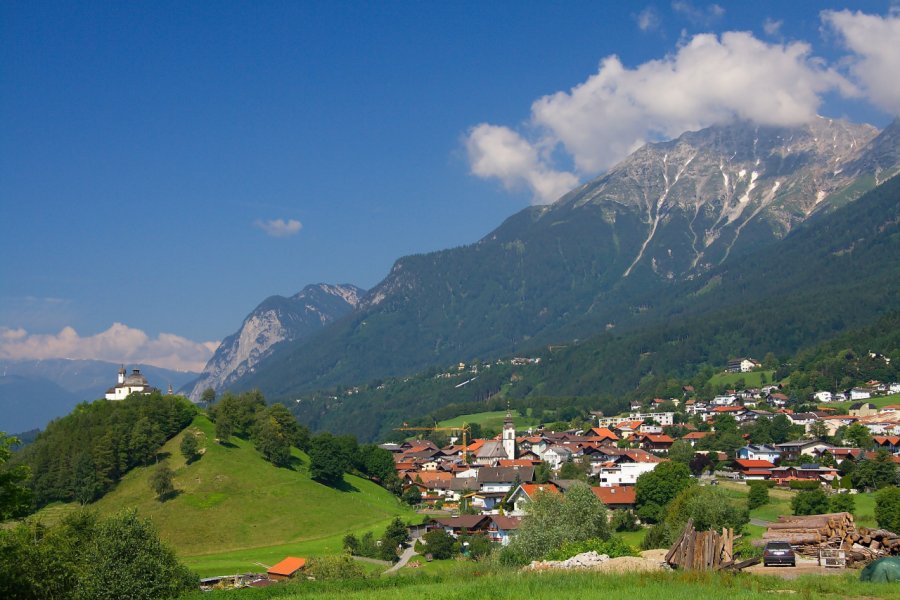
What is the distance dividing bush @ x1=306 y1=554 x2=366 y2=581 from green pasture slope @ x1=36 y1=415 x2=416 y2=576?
1246cm

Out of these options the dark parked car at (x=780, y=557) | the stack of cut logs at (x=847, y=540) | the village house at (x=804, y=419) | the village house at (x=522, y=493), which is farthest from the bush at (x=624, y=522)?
the village house at (x=804, y=419)

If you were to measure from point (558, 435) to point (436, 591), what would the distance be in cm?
12788

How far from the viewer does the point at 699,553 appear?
32438 millimetres

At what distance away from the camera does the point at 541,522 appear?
56.7 m

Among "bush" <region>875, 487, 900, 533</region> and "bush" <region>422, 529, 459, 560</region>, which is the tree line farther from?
"bush" <region>875, 487, 900, 533</region>

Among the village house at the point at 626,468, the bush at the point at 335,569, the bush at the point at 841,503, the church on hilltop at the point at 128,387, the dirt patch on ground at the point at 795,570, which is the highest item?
the church on hilltop at the point at 128,387

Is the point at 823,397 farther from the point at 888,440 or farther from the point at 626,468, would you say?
the point at 626,468

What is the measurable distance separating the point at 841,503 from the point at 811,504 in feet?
7.59

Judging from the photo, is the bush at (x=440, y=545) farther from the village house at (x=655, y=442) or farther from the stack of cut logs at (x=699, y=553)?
the village house at (x=655, y=442)

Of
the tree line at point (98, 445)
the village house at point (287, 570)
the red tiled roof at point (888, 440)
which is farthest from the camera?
the red tiled roof at point (888, 440)

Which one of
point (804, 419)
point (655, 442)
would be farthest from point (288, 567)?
point (804, 419)

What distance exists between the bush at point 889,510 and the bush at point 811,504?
28.2ft

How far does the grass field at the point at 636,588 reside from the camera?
84.4ft

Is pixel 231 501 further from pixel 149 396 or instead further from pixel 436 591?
pixel 436 591
